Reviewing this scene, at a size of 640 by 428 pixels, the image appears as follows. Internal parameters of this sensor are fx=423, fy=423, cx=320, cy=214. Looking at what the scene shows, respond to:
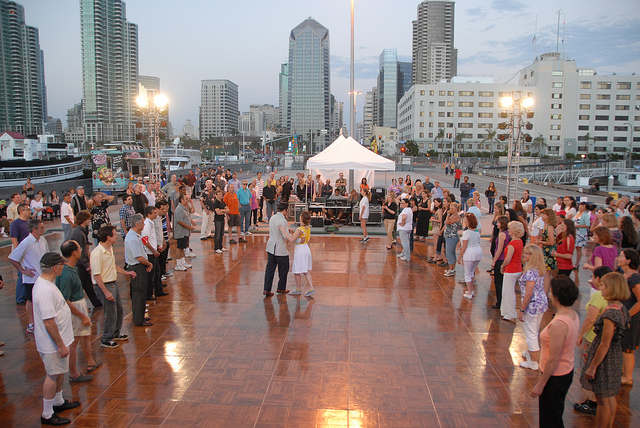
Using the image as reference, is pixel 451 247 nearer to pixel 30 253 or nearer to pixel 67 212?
pixel 30 253

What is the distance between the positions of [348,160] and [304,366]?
37.9 feet

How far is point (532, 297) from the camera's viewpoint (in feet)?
17.9

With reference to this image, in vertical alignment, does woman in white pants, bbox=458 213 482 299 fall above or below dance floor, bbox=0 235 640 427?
above

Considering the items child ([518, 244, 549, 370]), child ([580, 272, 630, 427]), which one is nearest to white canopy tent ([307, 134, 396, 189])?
child ([518, 244, 549, 370])

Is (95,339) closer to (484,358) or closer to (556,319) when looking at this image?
(484,358)

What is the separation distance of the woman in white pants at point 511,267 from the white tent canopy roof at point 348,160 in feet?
32.1

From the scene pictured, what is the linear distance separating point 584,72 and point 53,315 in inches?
4626

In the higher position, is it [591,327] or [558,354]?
[558,354]

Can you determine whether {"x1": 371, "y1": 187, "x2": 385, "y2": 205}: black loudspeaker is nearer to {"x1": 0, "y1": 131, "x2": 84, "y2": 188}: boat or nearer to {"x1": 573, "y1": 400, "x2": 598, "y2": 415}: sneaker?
{"x1": 573, "y1": 400, "x2": 598, "y2": 415}: sneaker

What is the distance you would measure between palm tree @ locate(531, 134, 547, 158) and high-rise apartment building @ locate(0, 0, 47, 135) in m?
143

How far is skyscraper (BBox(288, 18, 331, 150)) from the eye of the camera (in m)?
164

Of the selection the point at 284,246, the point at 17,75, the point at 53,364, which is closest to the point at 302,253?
the point at 284,246

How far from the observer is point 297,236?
297 inches

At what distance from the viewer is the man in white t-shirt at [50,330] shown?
3955 millimetres
